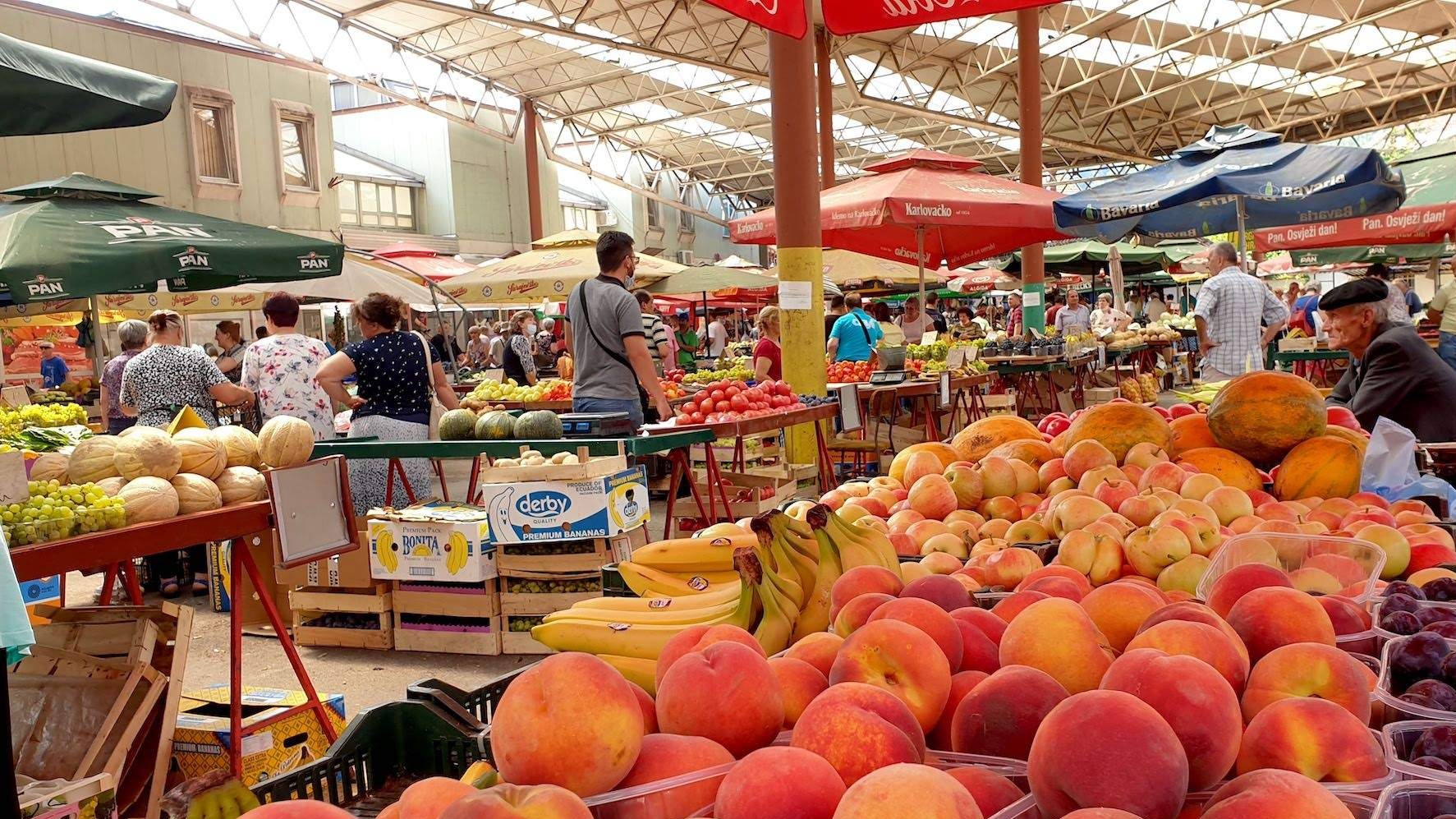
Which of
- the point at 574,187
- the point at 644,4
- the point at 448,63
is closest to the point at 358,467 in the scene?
the point at 644,4

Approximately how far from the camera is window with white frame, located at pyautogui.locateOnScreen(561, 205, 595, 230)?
110 feet

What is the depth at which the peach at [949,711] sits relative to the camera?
1.41m

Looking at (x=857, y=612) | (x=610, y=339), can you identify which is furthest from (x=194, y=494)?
(x=857, y=612)

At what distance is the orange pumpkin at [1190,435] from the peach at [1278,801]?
2.57 meters

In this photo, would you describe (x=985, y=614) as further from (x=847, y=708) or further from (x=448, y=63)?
(x=448, y=63)

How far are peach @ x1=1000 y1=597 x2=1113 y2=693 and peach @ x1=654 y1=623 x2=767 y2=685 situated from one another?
0.37 meters

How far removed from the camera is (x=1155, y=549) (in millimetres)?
2234

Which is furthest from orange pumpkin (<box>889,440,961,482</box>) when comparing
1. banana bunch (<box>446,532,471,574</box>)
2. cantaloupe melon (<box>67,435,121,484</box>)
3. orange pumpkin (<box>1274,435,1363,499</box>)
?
cantaloupe melon (<box>67,435,121,484</box>)

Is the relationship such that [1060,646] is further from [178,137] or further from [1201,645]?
[178,137]

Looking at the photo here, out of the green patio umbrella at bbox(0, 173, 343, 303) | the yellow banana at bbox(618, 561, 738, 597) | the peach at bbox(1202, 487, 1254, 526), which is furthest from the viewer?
the green patio umbrella at bbox(0, 173, 343, 303)

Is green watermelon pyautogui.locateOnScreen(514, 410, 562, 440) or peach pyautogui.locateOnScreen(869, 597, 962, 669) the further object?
green watermelon pyautogui.locateOnScreen(514, 410, 562, 440)

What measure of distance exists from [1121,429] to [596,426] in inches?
114

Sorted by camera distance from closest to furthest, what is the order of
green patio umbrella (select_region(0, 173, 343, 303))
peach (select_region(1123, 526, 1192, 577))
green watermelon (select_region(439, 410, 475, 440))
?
1. peach (select_region(1123, 526, 1192, 577))
2. green patio umbrella (select_region(0, 173, 343, 303))
3. green watermelon (select_region(439, 410, 475, 440))

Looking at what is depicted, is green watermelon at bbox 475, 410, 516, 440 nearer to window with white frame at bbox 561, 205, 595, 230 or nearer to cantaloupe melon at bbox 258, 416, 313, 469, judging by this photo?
cantaloupe melon at bbox 258, 416, 313, 469
